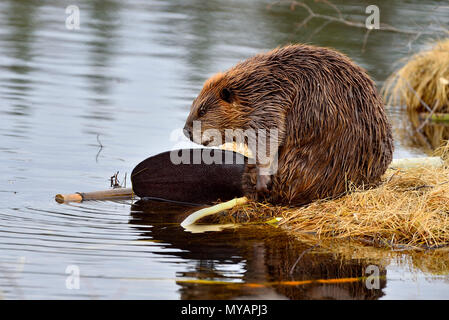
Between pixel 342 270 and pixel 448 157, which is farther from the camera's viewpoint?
pixel 448 157

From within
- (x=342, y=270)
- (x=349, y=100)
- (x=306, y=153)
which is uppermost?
(x=349, y=100)

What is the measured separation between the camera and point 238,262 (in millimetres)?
4883

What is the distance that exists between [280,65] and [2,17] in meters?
9.83

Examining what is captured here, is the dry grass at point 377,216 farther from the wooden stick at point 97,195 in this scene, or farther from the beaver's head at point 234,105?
the wooden stick at point 97,195

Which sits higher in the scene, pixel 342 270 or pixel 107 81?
pixel 107 81

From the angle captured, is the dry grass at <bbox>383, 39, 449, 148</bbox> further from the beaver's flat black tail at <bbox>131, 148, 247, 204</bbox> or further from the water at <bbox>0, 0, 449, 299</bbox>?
the beaver's flat black tail at <bbox>131, 148, 247, 204</bbox>

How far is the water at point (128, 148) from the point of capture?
4.55 meters

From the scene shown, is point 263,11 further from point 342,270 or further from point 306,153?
point 342,270

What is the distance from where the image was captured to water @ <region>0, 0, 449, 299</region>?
4.55 metres

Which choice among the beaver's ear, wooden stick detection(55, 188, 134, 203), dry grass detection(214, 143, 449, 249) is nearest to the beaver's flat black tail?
wooden stick detection(55, 188, 134, 203)

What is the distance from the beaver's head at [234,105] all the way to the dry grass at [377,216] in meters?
0.57

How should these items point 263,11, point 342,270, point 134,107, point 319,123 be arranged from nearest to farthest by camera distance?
point 342,270, point 319,123, point 134,107, point 263,11
